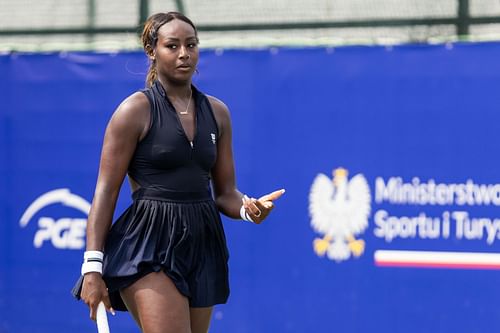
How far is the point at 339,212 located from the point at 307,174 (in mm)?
317

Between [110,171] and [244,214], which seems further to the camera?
[244,214]

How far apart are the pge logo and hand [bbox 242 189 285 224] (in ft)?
10.6

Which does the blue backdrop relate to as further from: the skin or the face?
the face

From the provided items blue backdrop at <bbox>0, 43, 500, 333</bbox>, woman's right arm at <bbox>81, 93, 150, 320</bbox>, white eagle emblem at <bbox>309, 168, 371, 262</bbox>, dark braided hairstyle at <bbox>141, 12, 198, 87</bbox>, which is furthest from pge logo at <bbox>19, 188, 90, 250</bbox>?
woman's right arm at <bbox>81, 93, 150, 320</bbox>

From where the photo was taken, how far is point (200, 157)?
4289 mm

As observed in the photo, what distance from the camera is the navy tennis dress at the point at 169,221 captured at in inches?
165

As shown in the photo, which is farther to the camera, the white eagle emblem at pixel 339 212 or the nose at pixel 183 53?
the white eagle emblem at pixel 339 212

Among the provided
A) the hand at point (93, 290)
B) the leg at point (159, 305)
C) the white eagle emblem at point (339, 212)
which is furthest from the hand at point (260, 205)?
the white eagle emblem at point (339, 212)

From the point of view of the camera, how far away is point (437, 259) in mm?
6445

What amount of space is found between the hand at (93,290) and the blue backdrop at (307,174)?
9.03 feet

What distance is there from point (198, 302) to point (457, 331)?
2733mm

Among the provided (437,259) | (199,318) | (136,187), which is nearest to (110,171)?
(136,187)

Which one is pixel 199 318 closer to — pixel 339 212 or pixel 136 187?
pixel 136 187

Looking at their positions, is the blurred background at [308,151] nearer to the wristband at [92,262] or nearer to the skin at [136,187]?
the skin at [136,187]
